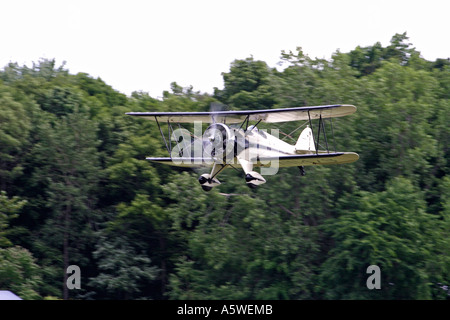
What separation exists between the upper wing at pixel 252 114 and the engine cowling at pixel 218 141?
0.62 meters

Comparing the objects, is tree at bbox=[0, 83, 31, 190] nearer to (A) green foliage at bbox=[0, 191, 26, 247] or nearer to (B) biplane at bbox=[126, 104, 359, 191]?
(A) green foliage at bbox=[0, 191, 26, 247]

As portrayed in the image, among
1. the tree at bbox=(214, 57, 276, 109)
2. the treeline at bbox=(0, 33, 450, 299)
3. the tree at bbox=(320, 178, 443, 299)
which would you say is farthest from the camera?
the tree at bbox=(214, 57, 276, 109)

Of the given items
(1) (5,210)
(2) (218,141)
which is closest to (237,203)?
(1) (5,210)

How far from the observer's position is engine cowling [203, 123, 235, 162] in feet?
59.2

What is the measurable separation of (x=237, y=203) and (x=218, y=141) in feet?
43.1

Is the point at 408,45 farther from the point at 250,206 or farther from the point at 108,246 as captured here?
the point at 108,246

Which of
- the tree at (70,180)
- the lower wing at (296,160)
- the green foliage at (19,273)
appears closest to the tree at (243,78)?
the tree at (70,180)

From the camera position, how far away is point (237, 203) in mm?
30906

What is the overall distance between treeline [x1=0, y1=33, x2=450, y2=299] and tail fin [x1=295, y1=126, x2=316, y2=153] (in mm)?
5303

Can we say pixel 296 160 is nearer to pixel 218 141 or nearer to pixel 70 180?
pixel 218 141

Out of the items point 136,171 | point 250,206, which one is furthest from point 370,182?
point 136,171

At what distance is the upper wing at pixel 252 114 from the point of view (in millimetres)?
18719

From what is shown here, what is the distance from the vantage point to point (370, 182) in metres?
30.2

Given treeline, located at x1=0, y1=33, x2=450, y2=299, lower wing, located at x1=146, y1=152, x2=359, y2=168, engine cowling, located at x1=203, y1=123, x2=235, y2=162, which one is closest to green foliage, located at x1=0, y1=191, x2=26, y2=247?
treeline, located at x1=0, y1=33, x2=450, y2=299
